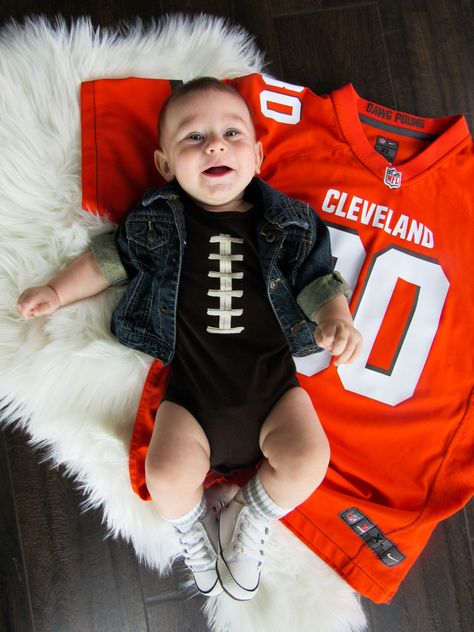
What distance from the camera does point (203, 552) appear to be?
95 cm

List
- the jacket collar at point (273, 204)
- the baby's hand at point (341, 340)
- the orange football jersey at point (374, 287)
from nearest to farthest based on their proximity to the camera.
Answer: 1. the baby's hand at point (341, 340)
2. the jacket collar at point (273, 204)
3. the orange football jersey at point (374, 287)

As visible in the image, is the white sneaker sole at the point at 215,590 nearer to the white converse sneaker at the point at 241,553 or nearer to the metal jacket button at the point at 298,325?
the white converse sneaker at the point at 241,553

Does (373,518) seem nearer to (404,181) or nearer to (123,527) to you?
(123,527)

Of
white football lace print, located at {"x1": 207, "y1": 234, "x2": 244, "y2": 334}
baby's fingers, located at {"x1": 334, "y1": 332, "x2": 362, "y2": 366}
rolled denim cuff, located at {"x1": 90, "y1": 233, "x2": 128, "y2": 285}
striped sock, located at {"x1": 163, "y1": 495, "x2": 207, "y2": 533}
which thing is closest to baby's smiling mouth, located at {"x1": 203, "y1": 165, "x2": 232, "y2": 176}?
white football lace print, located at {"x1": 207, "y1": 234, "x2": 244, "y2": 334}

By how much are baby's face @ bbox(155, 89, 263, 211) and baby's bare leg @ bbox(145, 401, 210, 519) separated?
1.30 ft

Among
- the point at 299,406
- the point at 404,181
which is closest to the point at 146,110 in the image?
the point at 404,181

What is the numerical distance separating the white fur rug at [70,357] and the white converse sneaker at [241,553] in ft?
0.24

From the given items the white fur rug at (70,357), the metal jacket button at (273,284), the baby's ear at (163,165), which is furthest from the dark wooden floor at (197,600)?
the metal jacket button at (273,284)

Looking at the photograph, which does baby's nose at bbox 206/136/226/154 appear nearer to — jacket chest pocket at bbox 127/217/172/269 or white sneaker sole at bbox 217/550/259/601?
→ jacket chest pocket at bbox 127/217/172/269

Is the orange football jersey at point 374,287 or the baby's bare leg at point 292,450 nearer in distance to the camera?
the baby's bare leg at point 292,450

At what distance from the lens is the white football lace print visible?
0.91 m

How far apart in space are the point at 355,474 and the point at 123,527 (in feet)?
1.54

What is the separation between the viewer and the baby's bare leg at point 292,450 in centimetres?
86

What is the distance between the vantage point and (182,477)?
2.82ft
